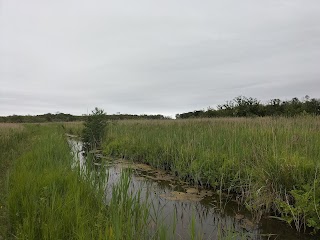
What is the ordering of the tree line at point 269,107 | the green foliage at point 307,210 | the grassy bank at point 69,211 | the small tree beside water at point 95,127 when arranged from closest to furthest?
the grassy bank at point 69,211 < the green foliage at point 307,210 < the small tree beside water at point 95,127 < the tree line at point 269,107

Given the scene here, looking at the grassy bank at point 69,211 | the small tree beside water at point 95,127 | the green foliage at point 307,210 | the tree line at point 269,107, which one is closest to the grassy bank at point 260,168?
the green foliage at point 307,210

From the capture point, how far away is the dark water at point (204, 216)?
3619 mm

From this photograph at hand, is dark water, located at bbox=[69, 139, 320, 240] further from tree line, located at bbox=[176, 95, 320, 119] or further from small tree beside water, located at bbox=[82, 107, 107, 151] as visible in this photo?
tree line, located at bbox=[176, 95, 320, 119]

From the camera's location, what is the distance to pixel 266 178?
4516 millimetres

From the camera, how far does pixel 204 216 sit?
4.44 meters

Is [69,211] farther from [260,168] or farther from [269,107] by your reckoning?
[269,107]

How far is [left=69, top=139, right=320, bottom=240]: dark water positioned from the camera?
3.62 metres

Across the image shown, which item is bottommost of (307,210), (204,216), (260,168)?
(204,216)

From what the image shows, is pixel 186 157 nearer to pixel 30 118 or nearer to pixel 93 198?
pixel 93 198

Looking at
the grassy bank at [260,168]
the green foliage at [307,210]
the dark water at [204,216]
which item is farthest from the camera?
the grassy bank at [260,168]

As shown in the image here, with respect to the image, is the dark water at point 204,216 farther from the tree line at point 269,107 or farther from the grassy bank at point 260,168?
the tree line at point 269,107

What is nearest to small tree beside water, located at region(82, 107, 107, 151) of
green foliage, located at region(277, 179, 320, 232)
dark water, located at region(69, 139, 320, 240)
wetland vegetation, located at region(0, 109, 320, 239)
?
wetland vegetation, located at region(0, 109, 320, 239)

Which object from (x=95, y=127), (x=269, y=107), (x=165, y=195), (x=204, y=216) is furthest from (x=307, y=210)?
(x=269, y=107)

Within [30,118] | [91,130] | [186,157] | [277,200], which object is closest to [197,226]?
[277,200]
